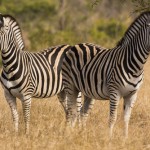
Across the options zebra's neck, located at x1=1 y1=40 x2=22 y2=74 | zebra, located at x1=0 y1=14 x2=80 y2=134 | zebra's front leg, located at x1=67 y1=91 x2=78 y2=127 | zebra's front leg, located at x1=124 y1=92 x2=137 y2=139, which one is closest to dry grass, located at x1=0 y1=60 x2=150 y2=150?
zebra's front leg, located at x1=124 y1=92 x2=137 y2=139

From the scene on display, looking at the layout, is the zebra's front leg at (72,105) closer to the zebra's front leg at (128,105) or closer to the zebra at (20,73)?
the zebra at (20,73)

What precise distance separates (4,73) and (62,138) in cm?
184

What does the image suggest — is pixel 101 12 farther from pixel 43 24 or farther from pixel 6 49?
pixel 6 49

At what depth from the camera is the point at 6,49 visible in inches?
295

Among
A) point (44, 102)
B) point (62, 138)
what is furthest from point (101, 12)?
point (62, 138)

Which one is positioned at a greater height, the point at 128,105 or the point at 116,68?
the point at 116,68

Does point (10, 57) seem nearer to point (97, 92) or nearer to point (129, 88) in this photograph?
point (97, 92)

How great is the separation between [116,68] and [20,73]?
158 cm

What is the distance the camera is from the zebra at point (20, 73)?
7.53m

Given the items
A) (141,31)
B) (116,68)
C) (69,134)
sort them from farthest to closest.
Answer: (116,68) → (141,31) → (69,134)

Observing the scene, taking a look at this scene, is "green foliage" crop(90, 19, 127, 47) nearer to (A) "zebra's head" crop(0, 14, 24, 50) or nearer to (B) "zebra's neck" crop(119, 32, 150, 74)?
(A) "zebra's head" crop(0, 14, 24, 50)

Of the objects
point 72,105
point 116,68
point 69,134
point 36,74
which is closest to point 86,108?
point 72,105

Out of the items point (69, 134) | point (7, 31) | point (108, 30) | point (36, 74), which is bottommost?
point (69, 134)

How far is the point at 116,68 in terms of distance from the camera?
6957mm
